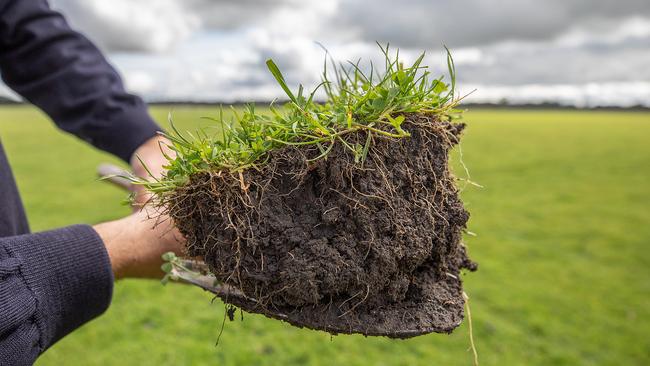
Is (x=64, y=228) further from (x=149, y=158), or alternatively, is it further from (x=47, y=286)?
(x=149, y=158)

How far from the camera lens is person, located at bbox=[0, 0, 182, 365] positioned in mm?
1503

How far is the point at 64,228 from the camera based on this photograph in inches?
68.8

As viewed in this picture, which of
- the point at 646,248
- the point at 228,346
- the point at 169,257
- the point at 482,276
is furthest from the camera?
the point at 646,248

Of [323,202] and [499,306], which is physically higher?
[323,202]

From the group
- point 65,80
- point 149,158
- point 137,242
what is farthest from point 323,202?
point 65,80

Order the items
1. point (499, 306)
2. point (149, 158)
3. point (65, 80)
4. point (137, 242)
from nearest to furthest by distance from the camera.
Result: 1. point (137, 242)
2. point (149, 158)
3. point (65, 80)
4. point (499, 306)

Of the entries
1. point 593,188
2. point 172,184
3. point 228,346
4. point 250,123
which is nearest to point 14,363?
point 172,184

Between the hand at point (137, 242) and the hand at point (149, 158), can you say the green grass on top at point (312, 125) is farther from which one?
the hand at point (149, 158)

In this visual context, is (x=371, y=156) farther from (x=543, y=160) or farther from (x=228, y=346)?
(x=543, y=160)

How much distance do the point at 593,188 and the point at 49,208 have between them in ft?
52.0

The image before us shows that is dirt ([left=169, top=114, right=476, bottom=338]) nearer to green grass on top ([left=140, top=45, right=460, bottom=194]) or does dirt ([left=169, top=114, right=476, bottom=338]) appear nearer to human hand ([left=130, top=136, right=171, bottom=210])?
green grass on top ([left=140, top=45, right=460, bottom=194])

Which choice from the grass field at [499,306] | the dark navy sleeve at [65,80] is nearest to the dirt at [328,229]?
the grass field at [499,306]

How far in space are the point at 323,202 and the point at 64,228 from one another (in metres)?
1.02

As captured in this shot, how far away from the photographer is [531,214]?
12.0 metres
